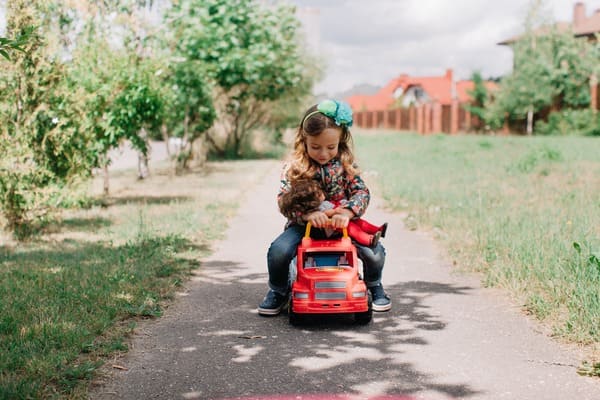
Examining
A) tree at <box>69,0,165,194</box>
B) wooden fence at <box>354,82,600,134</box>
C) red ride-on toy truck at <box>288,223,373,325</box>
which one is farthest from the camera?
wooden fence at <box>354,82,600,134</box>

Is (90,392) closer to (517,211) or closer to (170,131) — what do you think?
(517,211)

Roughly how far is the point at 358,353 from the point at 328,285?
1.76ft

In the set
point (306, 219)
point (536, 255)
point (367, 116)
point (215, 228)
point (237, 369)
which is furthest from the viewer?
point (367, 116)

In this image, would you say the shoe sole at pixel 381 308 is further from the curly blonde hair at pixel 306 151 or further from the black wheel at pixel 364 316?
the curly blonde hair at pixel 306 151

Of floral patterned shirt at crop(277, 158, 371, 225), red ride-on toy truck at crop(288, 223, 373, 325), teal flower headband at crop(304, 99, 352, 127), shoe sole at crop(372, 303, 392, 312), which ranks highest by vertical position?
→ teal flower headband at crop(304, 99, 352, 127)

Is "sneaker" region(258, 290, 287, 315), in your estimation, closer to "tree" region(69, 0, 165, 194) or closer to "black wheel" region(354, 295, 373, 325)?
"black wheel" region(354, 295, 373, 325)

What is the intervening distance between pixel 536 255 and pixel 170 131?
1385cm

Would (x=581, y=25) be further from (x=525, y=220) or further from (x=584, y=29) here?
(x=525, y=220)

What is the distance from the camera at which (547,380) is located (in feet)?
→ 12.0

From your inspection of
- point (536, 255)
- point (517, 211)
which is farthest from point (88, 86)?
point (536, 255)

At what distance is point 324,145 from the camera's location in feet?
15.4

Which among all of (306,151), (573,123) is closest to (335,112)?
(306,151)

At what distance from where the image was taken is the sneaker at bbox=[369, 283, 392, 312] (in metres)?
5.06

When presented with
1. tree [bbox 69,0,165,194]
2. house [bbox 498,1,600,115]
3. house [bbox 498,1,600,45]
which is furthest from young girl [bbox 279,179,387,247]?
house [bbox 498,1,600,45]
